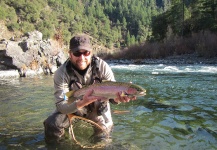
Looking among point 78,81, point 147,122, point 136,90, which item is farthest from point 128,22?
point 136,90

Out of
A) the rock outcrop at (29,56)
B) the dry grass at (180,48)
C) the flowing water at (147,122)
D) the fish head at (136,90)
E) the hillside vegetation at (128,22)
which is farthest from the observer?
the hillside vegetation at (128,22)

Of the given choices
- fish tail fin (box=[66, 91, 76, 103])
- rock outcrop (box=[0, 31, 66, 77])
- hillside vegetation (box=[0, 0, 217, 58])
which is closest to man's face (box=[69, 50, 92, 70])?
fish tail fin (box=[66, 91, 76, 103])

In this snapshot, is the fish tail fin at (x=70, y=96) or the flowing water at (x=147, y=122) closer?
the fish tail fin at (x=70, y=96)

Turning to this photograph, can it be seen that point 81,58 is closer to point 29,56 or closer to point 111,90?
point 111,90

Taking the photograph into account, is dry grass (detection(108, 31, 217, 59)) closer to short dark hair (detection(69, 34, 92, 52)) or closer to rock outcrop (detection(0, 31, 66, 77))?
rock outcrop (detection(0, 31, 66, 77))

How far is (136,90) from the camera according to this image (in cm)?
319

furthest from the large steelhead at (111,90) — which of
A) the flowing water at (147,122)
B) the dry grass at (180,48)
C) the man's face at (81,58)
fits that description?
the dry grass at (180,48)

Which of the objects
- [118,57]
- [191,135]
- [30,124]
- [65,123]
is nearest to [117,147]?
[65,123]

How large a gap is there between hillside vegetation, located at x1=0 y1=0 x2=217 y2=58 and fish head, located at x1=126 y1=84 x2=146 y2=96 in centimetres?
→ 2384

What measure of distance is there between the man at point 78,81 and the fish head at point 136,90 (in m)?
0.45

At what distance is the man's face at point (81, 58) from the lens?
12.6ft

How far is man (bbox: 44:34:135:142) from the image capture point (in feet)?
12.5

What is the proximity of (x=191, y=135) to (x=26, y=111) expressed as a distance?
4.28 meters

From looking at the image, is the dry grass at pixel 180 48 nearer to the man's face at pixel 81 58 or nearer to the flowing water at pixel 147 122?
the flowing water at pixel 147 122
